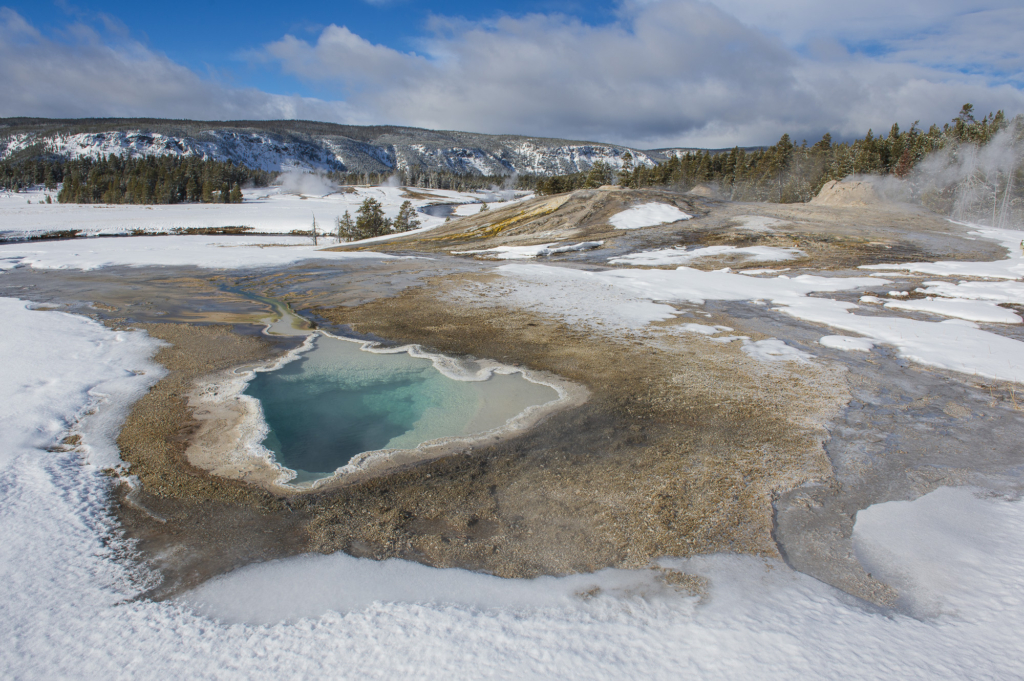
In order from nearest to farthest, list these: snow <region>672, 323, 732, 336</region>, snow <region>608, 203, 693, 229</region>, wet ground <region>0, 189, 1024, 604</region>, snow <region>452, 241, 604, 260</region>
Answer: wet ground <region>0, 189, 1024, 604</region>, snow <region>672, 323, 732, 336</region>, snow <region>452, 241, 604, 260</region>, snow <region>608, 203, 693, 229</region>

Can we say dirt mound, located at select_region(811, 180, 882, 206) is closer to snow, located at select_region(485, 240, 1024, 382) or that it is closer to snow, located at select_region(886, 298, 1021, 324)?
snow, located at select_region(485, 240, 1024, 382)

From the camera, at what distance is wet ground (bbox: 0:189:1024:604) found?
9.60ft

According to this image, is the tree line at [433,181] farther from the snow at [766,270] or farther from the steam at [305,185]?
the snow at [766,270]

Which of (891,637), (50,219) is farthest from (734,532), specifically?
(50,219)

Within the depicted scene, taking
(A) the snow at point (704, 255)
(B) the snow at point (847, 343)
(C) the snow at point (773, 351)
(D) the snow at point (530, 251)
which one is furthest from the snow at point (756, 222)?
(C) the snow at point (773, 351)

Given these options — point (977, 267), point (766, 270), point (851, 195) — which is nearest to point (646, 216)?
point (766, 270)

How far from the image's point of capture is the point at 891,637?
227cm

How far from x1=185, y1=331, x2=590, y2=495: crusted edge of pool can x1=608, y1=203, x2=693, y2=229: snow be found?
1751 centimetres

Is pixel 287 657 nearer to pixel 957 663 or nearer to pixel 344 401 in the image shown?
pixel 957 663

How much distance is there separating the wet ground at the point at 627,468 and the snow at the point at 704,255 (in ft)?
26.9

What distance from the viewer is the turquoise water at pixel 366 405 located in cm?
429

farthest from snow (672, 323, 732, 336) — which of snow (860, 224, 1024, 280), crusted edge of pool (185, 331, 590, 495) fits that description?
snow (860, 224, 1024, 280)

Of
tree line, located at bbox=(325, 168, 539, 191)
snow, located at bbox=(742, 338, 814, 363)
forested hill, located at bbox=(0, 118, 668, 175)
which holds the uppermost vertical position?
forested hill, located at bbox=(0, 118, 668, 175)

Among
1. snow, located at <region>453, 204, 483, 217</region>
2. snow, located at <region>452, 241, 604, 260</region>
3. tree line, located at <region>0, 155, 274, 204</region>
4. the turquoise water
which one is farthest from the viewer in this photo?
snow, located at <region>453, 204, 483, 217</region>
